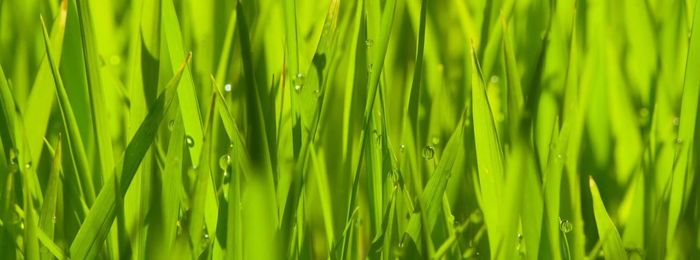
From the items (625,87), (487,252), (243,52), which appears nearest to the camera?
(243,52)

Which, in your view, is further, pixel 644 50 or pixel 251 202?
pixel 644 50

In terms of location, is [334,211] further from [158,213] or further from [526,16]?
[526,16]

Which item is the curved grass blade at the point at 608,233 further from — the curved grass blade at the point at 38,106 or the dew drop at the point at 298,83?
the curved grass blade at the point at 38,106

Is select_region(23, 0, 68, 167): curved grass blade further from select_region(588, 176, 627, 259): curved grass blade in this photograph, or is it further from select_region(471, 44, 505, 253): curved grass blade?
select_region(588, 176, 627, 259): curved grass blade

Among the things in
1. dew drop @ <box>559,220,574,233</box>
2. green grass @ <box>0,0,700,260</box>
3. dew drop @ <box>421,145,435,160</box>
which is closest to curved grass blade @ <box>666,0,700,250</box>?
green grass @ <box>0,0,700,260</box>

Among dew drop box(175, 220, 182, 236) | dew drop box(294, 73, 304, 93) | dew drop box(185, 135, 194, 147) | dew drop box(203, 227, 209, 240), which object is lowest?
dew drop box(203, 227, 209, 240)

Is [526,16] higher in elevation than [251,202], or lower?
higher

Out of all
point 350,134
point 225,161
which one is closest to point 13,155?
point 225,161

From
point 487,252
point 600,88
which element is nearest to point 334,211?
point 487,252

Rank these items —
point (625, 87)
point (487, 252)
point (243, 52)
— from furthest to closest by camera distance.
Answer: point (625, 87)
point (487, 252)
point (243, 52)
